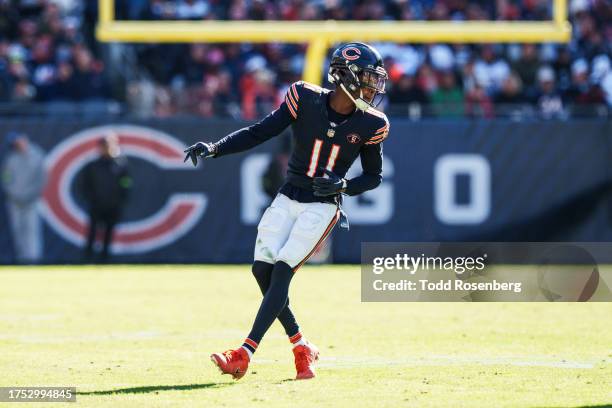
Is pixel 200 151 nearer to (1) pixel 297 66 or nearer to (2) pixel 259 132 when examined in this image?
(2) pixel 259 132

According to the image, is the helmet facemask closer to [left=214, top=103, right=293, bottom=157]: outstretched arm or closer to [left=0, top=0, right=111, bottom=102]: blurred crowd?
[left=214, top=103, right=293, bottom=157]: outstretched arm

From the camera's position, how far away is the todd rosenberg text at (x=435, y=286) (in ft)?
39.2

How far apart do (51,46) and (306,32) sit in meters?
4.92

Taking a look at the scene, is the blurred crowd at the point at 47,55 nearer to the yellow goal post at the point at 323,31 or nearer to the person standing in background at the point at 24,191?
the person standing in background at the point at 24,191

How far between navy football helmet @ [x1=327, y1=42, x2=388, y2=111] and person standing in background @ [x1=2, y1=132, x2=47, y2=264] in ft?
32.3

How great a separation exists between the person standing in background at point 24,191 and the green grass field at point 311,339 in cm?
305

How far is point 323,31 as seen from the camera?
15.5 m

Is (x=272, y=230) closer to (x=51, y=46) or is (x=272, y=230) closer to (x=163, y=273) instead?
(x=163, y=273)

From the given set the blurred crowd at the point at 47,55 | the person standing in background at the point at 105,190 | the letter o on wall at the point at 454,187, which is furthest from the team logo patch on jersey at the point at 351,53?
the blurred crowd at the point at 47,55

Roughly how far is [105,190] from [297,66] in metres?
3.79

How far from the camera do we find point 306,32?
50.9ft

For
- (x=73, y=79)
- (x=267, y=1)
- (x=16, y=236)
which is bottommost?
(x=16, y=236)

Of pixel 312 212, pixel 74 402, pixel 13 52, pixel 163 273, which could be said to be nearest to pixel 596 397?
pixel 312 212

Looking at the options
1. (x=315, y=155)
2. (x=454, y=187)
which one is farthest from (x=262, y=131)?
(x=454, y=187)
